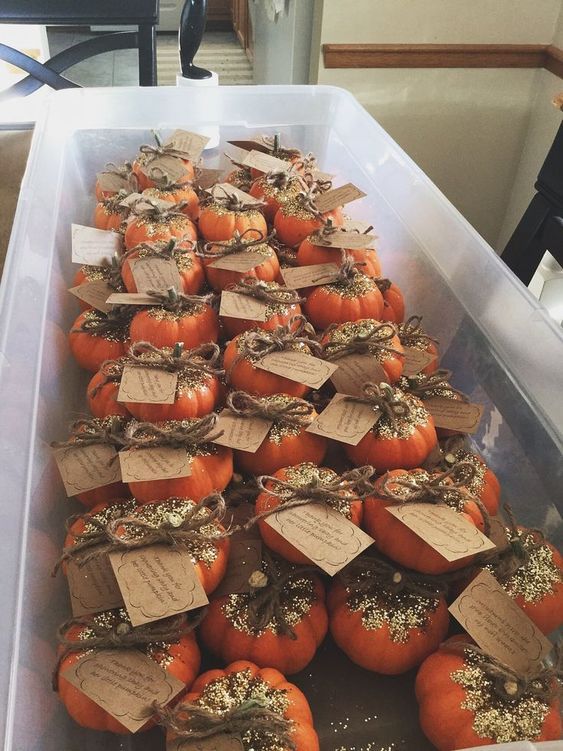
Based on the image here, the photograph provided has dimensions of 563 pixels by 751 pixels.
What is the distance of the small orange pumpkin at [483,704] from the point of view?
571mm

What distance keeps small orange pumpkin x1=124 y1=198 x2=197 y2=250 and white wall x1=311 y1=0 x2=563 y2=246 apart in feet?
4.47

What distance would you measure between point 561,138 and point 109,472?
4.68ft

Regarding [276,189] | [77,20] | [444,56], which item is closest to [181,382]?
[276,189]

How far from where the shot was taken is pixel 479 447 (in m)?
0.97

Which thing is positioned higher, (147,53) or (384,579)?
(147,53)

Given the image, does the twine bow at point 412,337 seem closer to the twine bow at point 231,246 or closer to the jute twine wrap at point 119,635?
the twine bow at point 231,246

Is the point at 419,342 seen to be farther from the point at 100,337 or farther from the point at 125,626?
the point at 125,626

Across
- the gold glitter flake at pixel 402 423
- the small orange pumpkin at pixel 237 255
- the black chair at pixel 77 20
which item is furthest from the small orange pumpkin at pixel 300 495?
the black chair at pixel 77 20

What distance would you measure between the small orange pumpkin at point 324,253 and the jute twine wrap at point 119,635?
26.9 inches

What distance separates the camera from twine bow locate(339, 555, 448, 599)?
69 cm

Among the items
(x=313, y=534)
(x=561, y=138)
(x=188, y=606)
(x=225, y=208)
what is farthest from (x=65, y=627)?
(x=561, y=138)

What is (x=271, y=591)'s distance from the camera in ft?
2.23

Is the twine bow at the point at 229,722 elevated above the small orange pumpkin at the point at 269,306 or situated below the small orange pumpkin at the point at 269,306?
below

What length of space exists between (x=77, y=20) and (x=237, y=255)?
1.18 m
